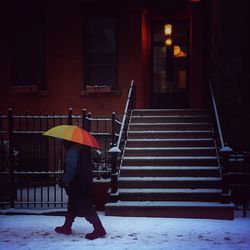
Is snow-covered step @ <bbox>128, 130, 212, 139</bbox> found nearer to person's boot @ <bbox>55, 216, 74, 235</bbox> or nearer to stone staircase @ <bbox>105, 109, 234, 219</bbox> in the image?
stone staircase @ <bbox>105, 109, 234, 219</bbox>

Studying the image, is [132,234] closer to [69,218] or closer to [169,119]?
[69,218]

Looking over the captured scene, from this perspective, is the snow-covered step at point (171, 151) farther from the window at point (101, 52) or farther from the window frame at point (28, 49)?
the window frame at point (28, 49)

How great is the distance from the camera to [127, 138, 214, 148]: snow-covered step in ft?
33.7

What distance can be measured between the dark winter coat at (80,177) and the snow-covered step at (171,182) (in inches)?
103

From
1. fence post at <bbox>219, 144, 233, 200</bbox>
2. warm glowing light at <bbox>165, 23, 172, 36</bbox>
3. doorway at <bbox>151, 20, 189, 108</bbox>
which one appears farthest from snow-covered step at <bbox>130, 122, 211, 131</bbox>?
warm glowing light at <bbox>165, 23, 172, 36</bbox>

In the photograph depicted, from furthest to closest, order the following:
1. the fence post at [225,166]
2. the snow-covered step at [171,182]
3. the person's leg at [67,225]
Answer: the snow-covered step at [171,182], the fence post at [225,166], the person's leg at [67,225]

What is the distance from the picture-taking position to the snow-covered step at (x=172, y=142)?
33.7 ft

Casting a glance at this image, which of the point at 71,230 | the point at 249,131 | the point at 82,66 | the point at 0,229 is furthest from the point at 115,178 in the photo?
the point at 82,66

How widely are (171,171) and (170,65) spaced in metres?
6.16

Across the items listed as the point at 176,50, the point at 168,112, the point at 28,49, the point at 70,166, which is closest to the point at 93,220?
the point at 70,166

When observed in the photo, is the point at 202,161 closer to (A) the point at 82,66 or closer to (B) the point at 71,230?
(B) the point at 71,230

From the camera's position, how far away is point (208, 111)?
12.0 meters

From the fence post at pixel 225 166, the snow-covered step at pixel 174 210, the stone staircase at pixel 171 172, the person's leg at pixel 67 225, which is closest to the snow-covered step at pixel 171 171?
the stone staircase at pixel 171 172

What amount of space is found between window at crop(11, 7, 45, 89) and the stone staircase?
419 cm
